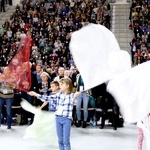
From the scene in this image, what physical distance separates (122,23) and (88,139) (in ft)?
42.4

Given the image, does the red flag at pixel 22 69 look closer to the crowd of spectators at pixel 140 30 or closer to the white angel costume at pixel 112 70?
the white angel costume at pixel 112 70

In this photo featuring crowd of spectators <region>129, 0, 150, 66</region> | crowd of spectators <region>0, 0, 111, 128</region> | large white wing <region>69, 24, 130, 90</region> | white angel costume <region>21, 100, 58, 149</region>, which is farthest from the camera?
crowd of spectators <region>0, 0, 111, 128</region>

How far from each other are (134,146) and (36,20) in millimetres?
13614

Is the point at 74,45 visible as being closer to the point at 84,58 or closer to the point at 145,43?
the point at 84,58

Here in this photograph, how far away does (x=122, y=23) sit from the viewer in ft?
68.5

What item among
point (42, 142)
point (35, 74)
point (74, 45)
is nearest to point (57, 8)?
point (35, 74)

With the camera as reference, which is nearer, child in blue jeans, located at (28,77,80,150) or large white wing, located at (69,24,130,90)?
large white wing, located at (69,24,130,90)

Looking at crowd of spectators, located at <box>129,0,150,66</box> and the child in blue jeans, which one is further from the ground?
crowd of spectators, located at <box>129,0,150,66</box>

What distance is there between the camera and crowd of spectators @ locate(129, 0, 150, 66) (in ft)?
54.4

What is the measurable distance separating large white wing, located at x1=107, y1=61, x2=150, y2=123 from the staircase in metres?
13.7

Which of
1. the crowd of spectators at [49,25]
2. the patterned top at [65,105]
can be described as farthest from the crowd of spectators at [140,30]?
the patterned top at [65,105]

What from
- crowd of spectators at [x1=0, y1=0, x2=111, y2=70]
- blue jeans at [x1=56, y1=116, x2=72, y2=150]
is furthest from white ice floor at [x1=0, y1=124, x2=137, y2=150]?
crowd of spectators at [x1=0, y1=0, x2=111, y2=70]

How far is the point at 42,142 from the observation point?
816 centimetres

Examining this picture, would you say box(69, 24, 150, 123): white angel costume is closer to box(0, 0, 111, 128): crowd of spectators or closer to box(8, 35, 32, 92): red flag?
box(8, 35, 32, 92): red flag
